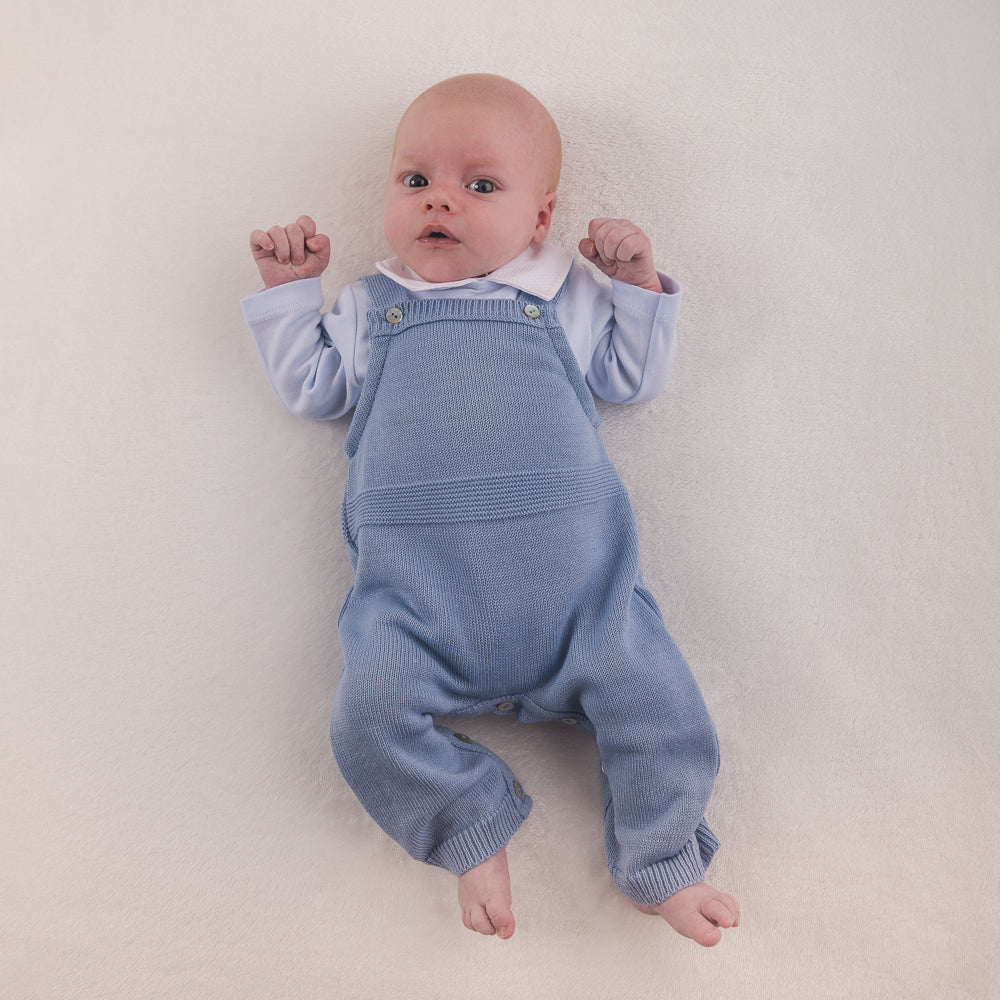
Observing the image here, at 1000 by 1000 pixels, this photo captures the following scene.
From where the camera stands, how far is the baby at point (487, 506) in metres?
1.07

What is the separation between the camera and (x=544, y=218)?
1.28m

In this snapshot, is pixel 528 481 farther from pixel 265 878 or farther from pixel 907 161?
pixel 907 161

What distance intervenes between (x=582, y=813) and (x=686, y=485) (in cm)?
49

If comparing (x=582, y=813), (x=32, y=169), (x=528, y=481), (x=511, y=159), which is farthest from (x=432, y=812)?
(x=32, y=169)

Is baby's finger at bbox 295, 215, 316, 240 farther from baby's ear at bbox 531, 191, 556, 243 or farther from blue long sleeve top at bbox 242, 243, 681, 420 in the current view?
baby's ear at bbox 531, 191, 556, 243

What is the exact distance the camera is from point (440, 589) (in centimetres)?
111

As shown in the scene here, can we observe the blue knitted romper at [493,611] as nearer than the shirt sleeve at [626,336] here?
Yes

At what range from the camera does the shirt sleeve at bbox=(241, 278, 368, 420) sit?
4.01 ft

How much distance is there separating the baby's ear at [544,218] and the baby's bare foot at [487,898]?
0.83 meters

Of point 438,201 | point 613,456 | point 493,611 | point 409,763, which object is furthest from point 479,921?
point 438,201

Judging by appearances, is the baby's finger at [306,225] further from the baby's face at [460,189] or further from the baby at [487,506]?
the baby's face at [460,189]

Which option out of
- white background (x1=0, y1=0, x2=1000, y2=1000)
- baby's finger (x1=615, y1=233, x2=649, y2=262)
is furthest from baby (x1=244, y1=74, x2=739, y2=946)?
white background (x1=0, y1=0, x2=1000, y2=1000)

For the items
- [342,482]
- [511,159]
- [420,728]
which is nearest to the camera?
[420,728]

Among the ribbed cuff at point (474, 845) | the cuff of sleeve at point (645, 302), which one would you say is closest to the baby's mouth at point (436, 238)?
the cuff of sleeve at point (645, 302)
